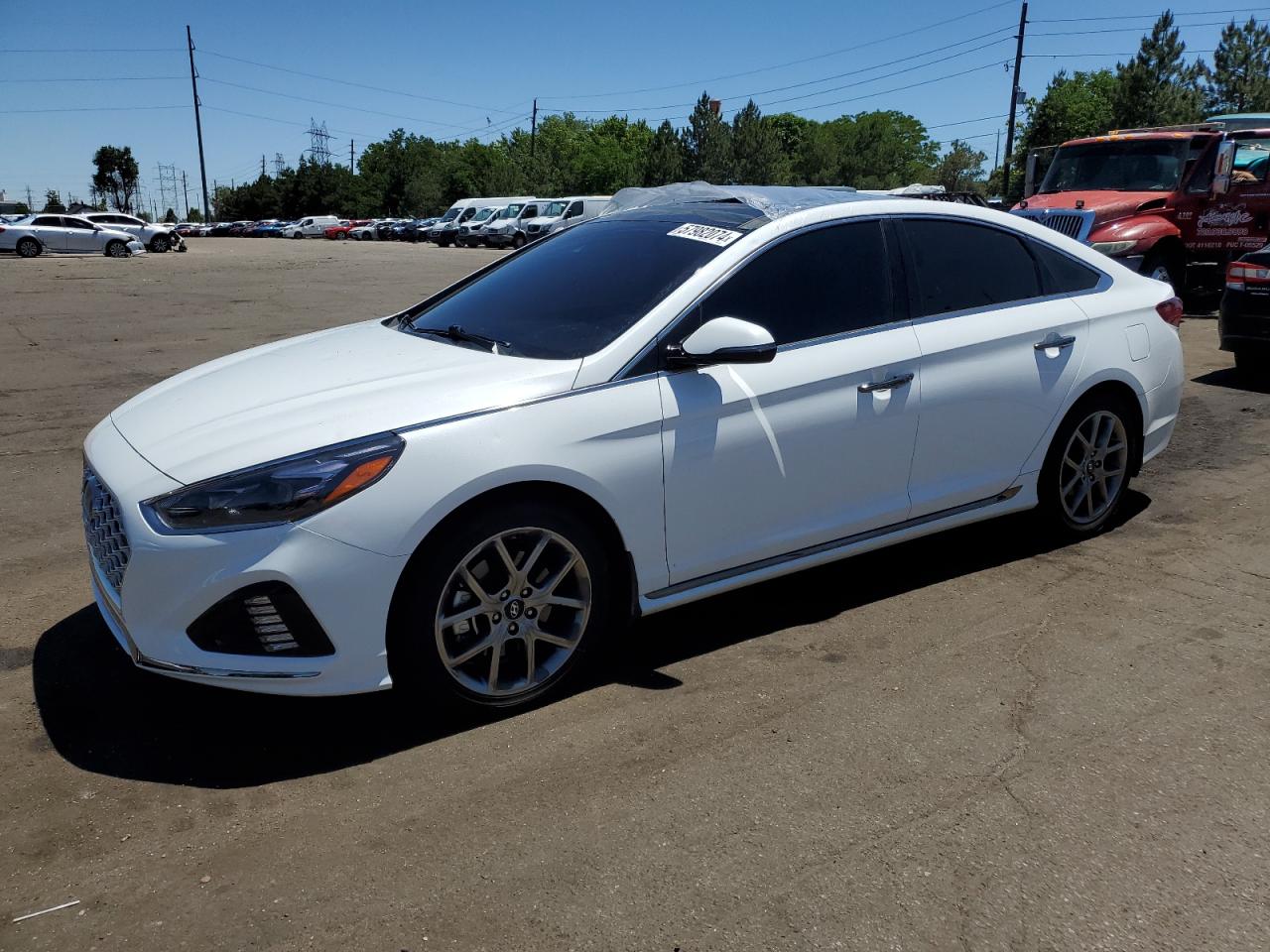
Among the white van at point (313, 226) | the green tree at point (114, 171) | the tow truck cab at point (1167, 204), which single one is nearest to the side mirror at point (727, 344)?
the tow truck cab at point (1167, 204)

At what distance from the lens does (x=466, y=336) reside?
13.2ft

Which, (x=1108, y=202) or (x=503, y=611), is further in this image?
(x=1108, y=202)

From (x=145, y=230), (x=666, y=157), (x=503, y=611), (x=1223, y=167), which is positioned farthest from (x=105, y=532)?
(x=666, y=157)

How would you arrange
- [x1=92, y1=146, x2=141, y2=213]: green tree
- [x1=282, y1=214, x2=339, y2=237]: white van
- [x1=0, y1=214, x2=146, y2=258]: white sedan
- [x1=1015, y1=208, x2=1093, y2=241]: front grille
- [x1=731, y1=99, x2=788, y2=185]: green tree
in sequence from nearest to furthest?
[x1=1015, y1=208, x2=1093, y2=241]: front grille
[x1=0, y1=214, x2=146, y2=258]: white sedan
[x1=731, y1=99, x2=788, y2=185]: green tree
[x1=282, y1=214, x2=339, y2=237]: white van
[x1=92, y1=146, x2=141, y2=213]: green tree

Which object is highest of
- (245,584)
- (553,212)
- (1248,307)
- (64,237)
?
(553,212)

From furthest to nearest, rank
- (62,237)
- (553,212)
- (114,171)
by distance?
(114,171) < (553,212) < (62,237)

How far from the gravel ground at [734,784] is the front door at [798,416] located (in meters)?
0.47

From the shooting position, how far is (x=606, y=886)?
2.61m

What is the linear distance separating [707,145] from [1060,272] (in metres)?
61.0

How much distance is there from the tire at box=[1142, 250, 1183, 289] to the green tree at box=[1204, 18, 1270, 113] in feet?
211

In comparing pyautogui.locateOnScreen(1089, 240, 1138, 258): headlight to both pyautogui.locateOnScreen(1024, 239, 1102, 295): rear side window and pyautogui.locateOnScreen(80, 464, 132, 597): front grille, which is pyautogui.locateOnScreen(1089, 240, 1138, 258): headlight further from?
pyautogui.locateOnScreen(80, 464, 132, 597): front grille

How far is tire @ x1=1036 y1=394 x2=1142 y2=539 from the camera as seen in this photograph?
Answer: 481 cm

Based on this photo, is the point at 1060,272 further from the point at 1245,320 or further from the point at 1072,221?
the point at 1072,221

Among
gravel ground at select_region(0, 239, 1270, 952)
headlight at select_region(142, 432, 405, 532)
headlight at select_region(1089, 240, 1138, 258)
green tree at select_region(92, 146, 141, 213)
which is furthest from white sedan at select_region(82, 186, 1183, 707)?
green tree at select_region(92, 146, 141, 213)
